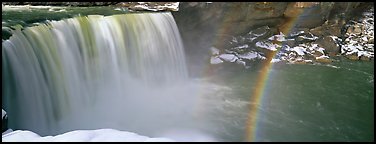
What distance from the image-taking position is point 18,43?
22.8 feet

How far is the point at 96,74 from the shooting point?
8.91 metres

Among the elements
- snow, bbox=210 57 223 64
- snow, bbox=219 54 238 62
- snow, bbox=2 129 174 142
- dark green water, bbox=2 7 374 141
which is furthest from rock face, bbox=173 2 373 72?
snow, bbox=2 129 174 142

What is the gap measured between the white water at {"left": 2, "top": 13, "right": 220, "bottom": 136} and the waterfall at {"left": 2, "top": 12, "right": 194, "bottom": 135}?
1 cm

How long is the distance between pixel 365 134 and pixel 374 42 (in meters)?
9.67

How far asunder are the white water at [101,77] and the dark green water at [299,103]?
2.01 ft

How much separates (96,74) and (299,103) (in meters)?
5.08

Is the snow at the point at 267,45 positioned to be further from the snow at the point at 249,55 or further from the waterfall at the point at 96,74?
the waterfall at the point at 96,74

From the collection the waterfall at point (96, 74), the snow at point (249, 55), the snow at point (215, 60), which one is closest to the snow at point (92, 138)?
the waterfall at point (96, 74)

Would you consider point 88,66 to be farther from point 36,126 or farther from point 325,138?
point 325,138

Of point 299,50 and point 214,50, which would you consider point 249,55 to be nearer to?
point 214,50

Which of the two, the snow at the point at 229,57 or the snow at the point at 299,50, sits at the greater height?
the snow at the point at 299,50

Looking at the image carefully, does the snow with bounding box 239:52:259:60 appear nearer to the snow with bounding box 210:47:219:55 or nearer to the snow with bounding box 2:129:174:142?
the snow with bounding box 210:47:219:55

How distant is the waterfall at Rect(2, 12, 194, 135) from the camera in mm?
6906

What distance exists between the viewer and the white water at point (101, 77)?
696 cm
